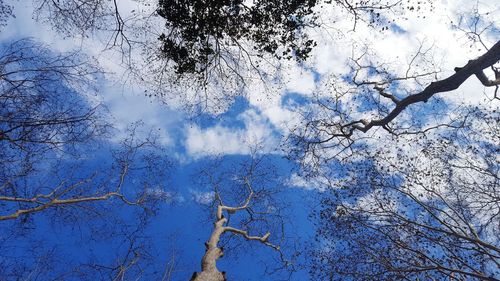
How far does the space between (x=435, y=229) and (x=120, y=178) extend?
8455 millimetres

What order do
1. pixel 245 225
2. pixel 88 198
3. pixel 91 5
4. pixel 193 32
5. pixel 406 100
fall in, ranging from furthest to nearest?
pixel 245 225 < pixel 406 100 < pixel 88 198 < pixel 193 32 < pixel 91 5

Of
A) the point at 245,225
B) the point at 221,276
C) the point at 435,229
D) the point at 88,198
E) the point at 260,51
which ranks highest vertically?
the point at 260,51

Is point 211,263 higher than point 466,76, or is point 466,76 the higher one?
point 466,76

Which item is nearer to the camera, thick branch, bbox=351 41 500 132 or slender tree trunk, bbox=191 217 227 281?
slender tree trunk, bbox=191 217 227 281

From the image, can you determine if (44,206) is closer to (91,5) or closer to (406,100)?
(91,5)

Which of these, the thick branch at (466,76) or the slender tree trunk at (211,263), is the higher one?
the thick branch at (466,76)

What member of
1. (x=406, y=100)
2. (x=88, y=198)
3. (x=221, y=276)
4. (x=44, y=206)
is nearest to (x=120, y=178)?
(x=88, y=198)

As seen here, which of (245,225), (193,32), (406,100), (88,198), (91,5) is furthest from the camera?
(245,225)

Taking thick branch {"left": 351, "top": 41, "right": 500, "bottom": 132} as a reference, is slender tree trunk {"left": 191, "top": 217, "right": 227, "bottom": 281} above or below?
below

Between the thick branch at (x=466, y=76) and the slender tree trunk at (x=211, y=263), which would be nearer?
the slender tree trunk at (x=211, y=263)

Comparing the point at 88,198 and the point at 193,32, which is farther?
the point at 88,198

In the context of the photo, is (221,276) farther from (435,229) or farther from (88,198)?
(435,229)

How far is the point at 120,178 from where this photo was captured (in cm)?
930

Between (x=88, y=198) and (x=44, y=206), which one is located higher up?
(x=88, y=198)
